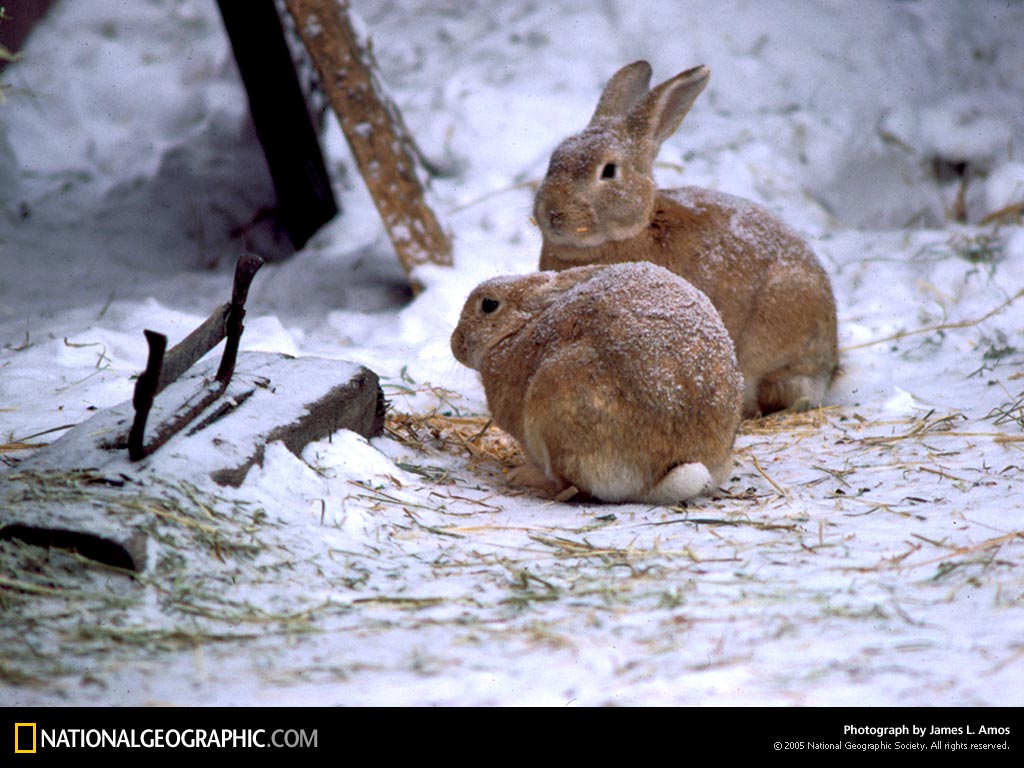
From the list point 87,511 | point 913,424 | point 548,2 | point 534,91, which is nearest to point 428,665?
point 87,511

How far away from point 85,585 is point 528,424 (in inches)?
63.2

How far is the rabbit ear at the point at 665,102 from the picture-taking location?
4879 millimetres

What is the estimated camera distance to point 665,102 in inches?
194

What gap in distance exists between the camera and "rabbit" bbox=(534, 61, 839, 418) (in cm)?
475

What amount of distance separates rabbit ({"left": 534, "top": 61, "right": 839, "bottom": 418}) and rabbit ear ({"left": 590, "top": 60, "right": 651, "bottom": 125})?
164 mm

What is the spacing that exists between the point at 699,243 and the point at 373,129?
2.30 meters

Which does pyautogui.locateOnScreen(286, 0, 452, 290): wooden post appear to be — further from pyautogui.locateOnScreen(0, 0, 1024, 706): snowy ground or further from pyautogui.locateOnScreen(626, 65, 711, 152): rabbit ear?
pyautogui.locateOnScreen(626, 65, 711, 152): rabbit ear

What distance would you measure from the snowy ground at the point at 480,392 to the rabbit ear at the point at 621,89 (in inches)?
53.9
